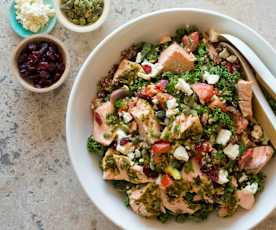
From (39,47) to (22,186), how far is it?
43 centimetres

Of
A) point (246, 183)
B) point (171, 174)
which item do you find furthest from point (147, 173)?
point (246, 183)

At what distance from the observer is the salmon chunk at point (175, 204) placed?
156 centimetres

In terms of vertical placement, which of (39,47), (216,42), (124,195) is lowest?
(124,195)

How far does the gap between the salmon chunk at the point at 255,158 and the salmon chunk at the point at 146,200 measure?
0.80 ft

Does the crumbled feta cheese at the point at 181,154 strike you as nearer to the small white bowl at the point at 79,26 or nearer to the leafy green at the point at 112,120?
the leafy green at the point at 112,120

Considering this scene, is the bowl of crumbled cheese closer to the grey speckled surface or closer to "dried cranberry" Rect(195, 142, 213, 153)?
the grey speckled surface

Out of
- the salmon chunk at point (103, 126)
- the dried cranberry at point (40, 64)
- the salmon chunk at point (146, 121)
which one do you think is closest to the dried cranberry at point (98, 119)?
the salmon chunk at point (103, 126)

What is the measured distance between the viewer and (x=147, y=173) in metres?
1.56

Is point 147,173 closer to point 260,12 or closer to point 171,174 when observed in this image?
point 171,174

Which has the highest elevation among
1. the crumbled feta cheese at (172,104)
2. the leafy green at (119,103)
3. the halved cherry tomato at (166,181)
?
the crumbled feta cheese at (172,104)

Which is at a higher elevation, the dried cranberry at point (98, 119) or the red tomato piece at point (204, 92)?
the red tomato piece at point (204, 92)

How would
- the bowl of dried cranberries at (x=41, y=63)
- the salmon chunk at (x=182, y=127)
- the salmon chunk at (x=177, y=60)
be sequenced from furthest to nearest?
the bowl of dried cranberries at (x=41, y=63)
the salmon chunk at (x=177, y=60)
the salmon chunk at (x=182, y=127)

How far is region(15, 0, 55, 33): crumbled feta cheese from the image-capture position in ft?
5.85

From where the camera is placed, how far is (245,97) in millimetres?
1567
